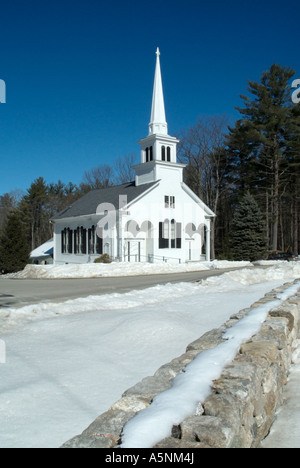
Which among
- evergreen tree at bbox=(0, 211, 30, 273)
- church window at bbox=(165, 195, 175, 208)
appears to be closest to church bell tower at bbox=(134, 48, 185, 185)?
church window at bbox=(165, 195, 175, 208)

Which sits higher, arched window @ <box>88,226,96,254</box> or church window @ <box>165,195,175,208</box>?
church window @ <box>165,195,175,208</box>

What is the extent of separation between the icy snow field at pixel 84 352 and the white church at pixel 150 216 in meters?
18.1

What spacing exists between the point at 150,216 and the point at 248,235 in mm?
10487

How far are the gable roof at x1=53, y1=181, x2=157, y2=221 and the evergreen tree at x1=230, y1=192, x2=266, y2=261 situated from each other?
393 inches

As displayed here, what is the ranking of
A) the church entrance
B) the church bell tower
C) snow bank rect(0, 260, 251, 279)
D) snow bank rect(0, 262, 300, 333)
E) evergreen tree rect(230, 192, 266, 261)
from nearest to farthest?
snow bank rect(0, 262, 300, 333) < snow bank rect(0, 260, 251, 279) < the church entrance < the church bell tower < evergreen tree rect(230, 192, 266, 261)

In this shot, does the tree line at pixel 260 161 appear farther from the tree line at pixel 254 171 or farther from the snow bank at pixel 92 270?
the snow bank at pixel 92 270

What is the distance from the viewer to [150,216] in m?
29.4

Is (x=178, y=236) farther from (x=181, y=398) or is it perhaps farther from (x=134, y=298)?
(x=181, y=398)

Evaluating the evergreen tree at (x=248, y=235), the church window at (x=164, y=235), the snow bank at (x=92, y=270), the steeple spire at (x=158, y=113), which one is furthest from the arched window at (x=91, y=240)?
the evergreen tree at (x=248, y=235)

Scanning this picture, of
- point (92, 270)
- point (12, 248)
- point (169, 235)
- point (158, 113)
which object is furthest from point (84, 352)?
point (158, 113)

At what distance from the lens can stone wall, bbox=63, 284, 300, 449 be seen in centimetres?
257

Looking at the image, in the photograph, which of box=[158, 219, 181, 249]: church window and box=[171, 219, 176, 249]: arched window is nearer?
box=[158, 219, 181, 249]: church window

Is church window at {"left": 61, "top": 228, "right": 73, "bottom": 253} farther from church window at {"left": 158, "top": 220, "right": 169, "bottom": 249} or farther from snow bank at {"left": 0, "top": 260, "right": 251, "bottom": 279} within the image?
snow bank at {"left": 0, "top": 260, "right": 251, "bottom": 279}

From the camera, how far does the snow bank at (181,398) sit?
8.59 ft
